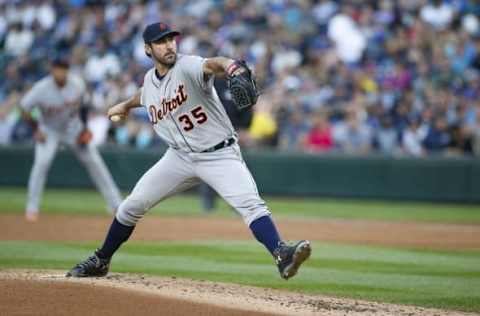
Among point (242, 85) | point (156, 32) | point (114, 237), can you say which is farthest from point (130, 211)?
point (242, 85)

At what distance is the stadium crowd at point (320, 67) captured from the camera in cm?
1769

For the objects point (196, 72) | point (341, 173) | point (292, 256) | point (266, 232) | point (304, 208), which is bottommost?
point (304, 208)

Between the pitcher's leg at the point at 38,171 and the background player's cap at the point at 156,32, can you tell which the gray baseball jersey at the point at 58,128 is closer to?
the pitcher's leg at the point at 38,171

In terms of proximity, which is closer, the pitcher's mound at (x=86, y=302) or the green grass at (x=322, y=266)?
the pitcher's mound at (x=86, y=302)

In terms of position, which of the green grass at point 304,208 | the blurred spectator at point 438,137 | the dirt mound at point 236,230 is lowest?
the dirt mound at point 236,230

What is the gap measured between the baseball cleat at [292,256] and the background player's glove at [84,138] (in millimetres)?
7025

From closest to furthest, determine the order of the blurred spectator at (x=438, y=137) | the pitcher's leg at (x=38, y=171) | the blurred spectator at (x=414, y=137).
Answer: the pitcher's leg at (x=38, y=171) → the blurred spectator at (x=438, y=137) → the blurred spectator at (x=414, y=137)

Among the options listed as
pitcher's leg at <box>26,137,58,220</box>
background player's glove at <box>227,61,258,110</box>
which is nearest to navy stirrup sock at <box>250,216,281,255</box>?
background player's glove at <box>227,61,258,110</box>

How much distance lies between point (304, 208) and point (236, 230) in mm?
4065

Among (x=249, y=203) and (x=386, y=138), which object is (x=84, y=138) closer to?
(x=386, y=138)

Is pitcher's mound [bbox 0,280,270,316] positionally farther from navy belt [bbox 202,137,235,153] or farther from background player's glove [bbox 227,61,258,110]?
background player's glove [bbox 227,61,258,110]

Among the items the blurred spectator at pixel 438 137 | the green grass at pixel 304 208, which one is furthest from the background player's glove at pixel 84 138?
the blurred spectator at pixel 438 137

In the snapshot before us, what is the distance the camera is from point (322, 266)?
9461 mm

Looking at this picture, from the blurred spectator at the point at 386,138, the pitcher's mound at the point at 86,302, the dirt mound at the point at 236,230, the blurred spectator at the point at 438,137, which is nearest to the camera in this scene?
the pitcher's mound at the point at 86,302
